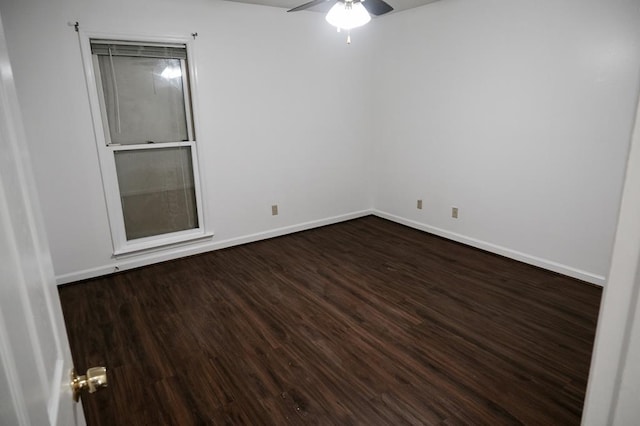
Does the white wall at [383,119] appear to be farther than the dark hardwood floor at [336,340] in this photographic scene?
Yes

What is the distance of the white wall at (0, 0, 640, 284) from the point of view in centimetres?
296

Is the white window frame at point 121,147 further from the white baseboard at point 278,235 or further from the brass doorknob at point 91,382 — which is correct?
the brass doorknob at point 91,382

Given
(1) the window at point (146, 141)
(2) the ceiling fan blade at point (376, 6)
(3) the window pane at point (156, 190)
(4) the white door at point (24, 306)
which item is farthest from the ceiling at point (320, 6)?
(4) the white door at point (24, 306)

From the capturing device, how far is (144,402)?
2016mm

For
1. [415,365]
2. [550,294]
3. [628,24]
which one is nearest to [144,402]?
[415,365]

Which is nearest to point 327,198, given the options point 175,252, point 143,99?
point 175,252

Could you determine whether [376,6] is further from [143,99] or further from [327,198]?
[327,198]

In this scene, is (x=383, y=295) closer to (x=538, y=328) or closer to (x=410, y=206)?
(x=538, y=328)

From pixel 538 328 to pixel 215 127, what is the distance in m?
3.25

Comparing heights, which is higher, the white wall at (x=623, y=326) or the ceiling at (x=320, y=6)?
the ceiling at (x=320, y=6)

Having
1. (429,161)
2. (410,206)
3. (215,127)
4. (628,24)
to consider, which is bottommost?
(410,206)

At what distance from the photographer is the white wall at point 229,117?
9.91 ft

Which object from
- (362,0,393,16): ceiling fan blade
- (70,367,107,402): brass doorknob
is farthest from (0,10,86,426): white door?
(362,0,393,16): ceiling fan blade

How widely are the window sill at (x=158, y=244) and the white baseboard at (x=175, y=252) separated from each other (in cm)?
3
